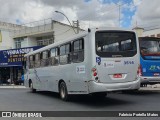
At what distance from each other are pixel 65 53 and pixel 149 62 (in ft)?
15.3

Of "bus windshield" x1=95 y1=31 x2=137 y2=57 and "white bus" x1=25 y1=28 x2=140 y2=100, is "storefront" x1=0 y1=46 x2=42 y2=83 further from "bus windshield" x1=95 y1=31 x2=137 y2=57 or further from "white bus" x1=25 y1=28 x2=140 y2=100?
"bus windshield" x1=95 y1=31 x2=137 y2=57

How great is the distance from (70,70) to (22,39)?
1470 inches

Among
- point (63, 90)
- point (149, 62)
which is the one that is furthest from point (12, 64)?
point (149, 62)

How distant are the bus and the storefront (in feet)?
94.4

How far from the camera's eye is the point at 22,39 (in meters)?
50.0

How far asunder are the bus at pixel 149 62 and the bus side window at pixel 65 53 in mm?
A: 4143

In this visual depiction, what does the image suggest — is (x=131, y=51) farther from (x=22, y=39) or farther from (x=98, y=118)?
(x=22, y=39)

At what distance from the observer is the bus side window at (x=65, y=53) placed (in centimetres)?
1427

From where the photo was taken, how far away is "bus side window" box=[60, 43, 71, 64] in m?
14.3

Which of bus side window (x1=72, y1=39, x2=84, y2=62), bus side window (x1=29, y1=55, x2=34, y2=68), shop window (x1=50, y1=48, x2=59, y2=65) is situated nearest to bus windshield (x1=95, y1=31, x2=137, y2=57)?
bus side window (x1=72, y1=39, x2=84, y2=62)

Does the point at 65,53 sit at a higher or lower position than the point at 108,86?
higher

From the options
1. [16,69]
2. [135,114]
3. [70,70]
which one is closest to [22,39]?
[16,69]

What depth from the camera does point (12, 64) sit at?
45.2 meters

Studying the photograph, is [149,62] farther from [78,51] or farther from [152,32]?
[152,32]
